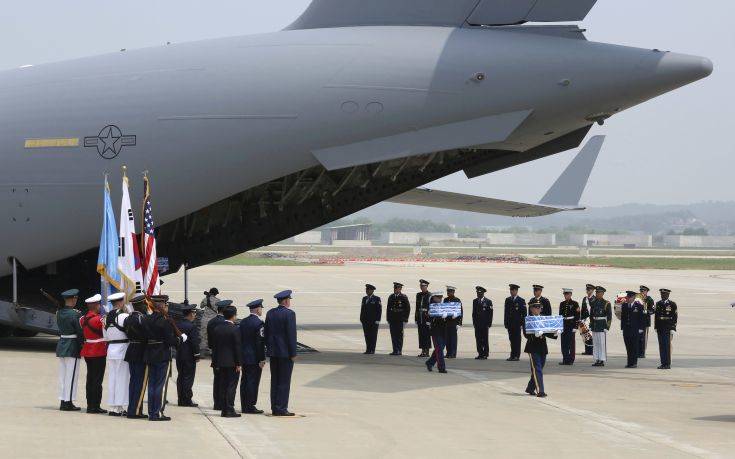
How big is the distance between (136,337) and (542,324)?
569cm

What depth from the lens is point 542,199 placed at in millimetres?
32438

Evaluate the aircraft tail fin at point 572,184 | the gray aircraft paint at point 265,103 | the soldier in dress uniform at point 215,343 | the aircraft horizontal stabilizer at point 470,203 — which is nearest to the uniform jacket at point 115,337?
the soldier in dress uniform at point 215,343

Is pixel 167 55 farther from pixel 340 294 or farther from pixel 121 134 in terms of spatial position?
pixel 340 294

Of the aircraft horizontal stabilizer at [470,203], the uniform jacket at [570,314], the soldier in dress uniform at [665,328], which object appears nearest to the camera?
the soldier in dress uniform at [665,328]

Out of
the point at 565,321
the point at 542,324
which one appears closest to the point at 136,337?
the point at 542,324

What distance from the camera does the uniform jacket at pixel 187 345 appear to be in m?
11.4

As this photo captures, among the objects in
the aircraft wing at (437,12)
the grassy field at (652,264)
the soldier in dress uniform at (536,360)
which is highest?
the aircraft wing at (437,12)

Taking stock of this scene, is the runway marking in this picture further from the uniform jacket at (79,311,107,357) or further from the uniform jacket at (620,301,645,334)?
the uniform jacket at (79,311,107,357)

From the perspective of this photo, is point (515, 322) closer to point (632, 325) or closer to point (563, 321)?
point (563, 321)

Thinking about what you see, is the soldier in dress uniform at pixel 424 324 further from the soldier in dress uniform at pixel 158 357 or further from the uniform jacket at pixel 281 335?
the soldier in dress uniform at pixel 158 357

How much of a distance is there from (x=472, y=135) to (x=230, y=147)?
4.08 metres

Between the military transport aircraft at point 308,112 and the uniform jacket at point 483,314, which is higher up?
the military transport aircraft at point 308,112

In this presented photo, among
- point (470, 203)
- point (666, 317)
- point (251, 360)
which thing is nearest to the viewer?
point (251, 360)

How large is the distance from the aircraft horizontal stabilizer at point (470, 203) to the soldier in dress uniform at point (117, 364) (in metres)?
13.3
